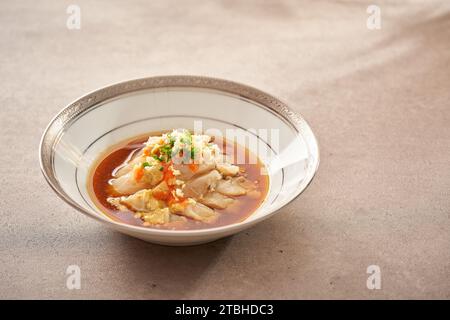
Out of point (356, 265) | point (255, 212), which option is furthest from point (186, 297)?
point (356, 265)

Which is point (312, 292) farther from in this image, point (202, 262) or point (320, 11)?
point (320, 11)

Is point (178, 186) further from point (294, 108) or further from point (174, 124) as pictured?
point (294, 108)

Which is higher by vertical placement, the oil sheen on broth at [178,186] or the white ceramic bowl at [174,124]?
the white ceramic bowl at [174,124]

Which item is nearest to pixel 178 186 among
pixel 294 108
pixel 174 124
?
pixel 174 124

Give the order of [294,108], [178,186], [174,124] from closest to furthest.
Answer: [178,186]
[174,124]
[294,108]

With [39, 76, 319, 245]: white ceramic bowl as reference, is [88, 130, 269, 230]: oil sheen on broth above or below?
below
